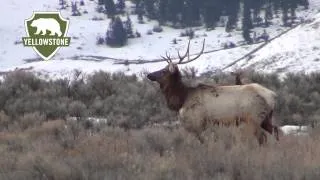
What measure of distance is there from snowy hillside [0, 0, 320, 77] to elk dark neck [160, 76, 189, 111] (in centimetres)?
3092

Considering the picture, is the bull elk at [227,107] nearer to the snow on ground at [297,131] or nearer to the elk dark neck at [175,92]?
the elk dark neck at [175,92]

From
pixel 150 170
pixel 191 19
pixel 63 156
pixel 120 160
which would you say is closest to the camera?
pixel 150 170

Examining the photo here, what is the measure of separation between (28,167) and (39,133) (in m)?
4.85

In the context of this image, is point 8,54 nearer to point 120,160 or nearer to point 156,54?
point 156,54

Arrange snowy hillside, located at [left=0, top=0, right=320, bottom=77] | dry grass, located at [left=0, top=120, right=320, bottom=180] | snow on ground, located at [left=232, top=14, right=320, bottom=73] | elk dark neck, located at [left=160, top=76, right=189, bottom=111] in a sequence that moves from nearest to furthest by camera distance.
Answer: dry grass, located at [left=0, top=120, right=320, bottom=180], elk dark neck, located at [left=160, top=76, right=189, bottom=111], snow on ground, located at [left=232, top=14, right=320, bottom=73], snowy hillside, located at [left=0, top=0, right=320, bottom=77]

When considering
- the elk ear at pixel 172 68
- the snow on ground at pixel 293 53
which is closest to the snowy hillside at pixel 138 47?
the snow on ground at pixel 293 53

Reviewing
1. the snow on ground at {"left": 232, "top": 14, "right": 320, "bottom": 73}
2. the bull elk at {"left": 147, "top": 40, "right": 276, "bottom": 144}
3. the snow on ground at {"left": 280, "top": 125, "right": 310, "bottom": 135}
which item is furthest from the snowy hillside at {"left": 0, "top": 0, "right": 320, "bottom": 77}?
the bull elk at {"left": 147, "top": 40, "right": 276, "bottom": 144}

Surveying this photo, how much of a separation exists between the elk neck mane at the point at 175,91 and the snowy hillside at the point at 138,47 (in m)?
30.9

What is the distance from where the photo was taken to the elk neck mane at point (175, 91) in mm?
11016

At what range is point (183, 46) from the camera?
257ft

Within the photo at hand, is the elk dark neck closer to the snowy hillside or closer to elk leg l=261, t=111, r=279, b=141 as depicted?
elk leg l=261, t=111, r=279, b=141

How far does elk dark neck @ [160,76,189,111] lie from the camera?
36.1 feet

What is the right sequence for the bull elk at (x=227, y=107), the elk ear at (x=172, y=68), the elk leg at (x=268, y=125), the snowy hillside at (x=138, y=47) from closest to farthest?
the bull elk at (x=227, y=107), the elk leg at (x=268, y=125), the elk ear at (x=172, y=68), the snowy hillside at (x=138, y=47)

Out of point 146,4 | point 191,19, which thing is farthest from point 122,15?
point 191,19
